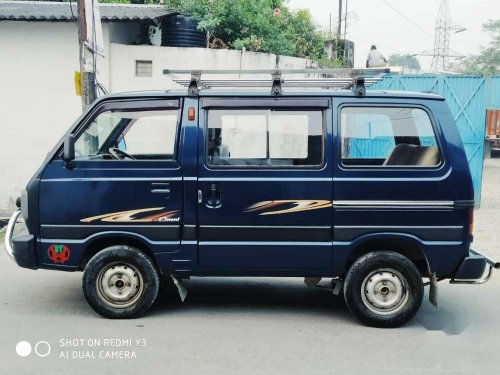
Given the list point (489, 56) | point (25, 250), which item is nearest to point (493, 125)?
point (25, 250)

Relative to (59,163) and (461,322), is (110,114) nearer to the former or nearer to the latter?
(59,163)

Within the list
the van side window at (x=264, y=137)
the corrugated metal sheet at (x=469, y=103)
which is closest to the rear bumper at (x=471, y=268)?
the van side window at (x=264, y=137)

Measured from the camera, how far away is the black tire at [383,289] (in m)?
5.23

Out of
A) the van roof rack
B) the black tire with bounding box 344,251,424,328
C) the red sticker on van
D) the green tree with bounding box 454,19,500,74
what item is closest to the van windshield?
the van roof rack

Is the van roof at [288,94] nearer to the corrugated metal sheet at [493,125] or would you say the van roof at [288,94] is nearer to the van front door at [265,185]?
the van front door at [265,185]

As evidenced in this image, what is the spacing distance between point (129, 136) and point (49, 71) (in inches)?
256

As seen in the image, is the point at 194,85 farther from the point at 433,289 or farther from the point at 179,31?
the point at 179,31

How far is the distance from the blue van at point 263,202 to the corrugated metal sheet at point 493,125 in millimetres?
17626

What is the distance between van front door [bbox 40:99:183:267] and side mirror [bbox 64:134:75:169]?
0.04m

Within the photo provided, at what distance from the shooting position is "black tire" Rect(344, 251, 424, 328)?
523 cm

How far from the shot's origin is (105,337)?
4996 mm

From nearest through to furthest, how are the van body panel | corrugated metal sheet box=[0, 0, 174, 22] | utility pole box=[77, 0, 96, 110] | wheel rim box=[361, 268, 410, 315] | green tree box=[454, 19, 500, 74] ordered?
the van body panel
wheel rim box=[361, 268, 410, 315]
utility pole box=[77, 0, 96, 110]
corrugated metal sheet box=[0, 0, 174, 22]
green tree box=[454, 19, 500, 74]

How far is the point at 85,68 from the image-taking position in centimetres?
855

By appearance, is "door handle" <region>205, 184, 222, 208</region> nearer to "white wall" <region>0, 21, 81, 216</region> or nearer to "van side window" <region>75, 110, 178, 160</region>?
"van side window" <region>75, 110, 178, 160</region>
